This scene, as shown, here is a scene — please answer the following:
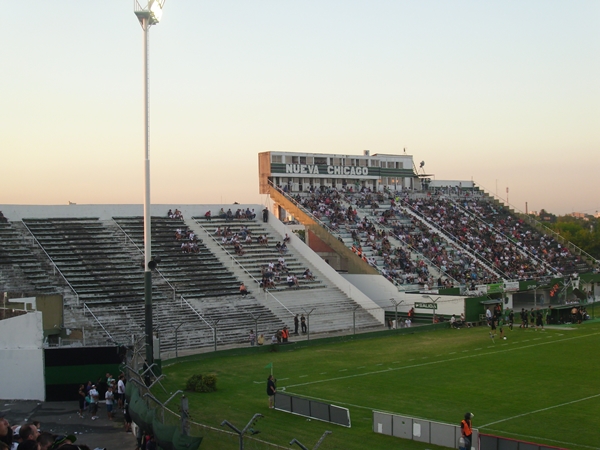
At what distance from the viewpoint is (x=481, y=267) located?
5709cm

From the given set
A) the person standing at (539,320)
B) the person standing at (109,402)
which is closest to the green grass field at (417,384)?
the person standing at (539,320)

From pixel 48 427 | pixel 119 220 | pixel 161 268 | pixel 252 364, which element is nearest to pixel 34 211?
pixel 119 220

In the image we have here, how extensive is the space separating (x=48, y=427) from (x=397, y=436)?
11.5 m

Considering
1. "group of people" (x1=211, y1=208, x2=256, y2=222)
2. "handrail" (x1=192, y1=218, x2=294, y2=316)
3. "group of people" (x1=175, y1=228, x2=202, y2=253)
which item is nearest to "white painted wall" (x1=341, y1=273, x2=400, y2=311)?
"handrail" (x1=192, y1=218, x2=294, y2=316)

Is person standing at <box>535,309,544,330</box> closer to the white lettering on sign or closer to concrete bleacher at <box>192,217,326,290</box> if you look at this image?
concrete bleacher at <box>192,217,326,290</box>

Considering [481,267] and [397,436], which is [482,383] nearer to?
[397,436]

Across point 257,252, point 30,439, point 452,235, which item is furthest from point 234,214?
point 30,439

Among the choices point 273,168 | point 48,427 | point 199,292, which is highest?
point 273,168

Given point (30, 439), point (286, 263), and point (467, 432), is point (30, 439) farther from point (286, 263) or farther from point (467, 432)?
point (286, 263)

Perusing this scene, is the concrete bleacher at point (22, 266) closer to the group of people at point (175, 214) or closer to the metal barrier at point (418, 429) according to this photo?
the group of people at point (175, 214)

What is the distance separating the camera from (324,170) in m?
66.8

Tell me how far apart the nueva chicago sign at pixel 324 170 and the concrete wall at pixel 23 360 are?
38.3 m

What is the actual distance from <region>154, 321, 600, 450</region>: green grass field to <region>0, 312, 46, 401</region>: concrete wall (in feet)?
16.4

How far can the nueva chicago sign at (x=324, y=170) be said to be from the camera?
64250 mm
